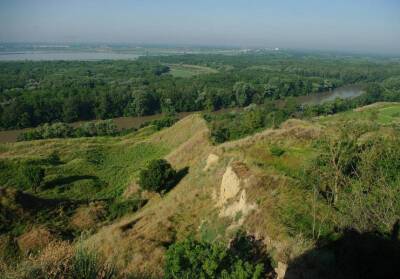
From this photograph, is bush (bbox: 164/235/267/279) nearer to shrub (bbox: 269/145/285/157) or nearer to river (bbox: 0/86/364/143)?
shrub (bbox: 269/145/285/157)

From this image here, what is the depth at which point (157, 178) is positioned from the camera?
2431cm

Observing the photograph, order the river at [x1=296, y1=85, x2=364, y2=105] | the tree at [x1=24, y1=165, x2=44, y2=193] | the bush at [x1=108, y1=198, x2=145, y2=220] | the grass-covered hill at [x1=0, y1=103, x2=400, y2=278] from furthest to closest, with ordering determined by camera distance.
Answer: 1. the river at [x1=296, y1=85, x2=364, y2=105]
2. the tree at [x1=24, y1=165, x2=44, y2=193]
3. the bush at [x1=108, y1=198, x2=145, y2=220]
4. the grass-covered hill at [x1=0, y1=103, x2=400, y2=278]

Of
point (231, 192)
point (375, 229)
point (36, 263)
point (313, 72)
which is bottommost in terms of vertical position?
point (313, 72)

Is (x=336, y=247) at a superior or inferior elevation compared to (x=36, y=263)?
inferior

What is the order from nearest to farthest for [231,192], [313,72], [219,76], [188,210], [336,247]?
[336,247] → [231,192] → [188,210] → [219,76] → [313,72]

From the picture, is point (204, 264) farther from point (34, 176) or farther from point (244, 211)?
point (34, 176)

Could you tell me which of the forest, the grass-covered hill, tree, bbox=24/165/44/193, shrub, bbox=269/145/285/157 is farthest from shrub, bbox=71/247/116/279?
the forest

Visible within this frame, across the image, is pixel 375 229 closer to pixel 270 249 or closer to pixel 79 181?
pixel 270 249

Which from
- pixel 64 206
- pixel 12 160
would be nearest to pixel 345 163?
pixel 64 206

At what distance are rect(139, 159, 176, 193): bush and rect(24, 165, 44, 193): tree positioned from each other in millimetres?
9337

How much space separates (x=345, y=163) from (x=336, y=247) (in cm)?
550

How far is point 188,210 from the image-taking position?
1869cm

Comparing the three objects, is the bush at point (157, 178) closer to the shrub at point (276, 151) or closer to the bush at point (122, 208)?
the bush at point (122, 208)

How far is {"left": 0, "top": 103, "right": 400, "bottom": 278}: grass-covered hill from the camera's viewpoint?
10297mm
